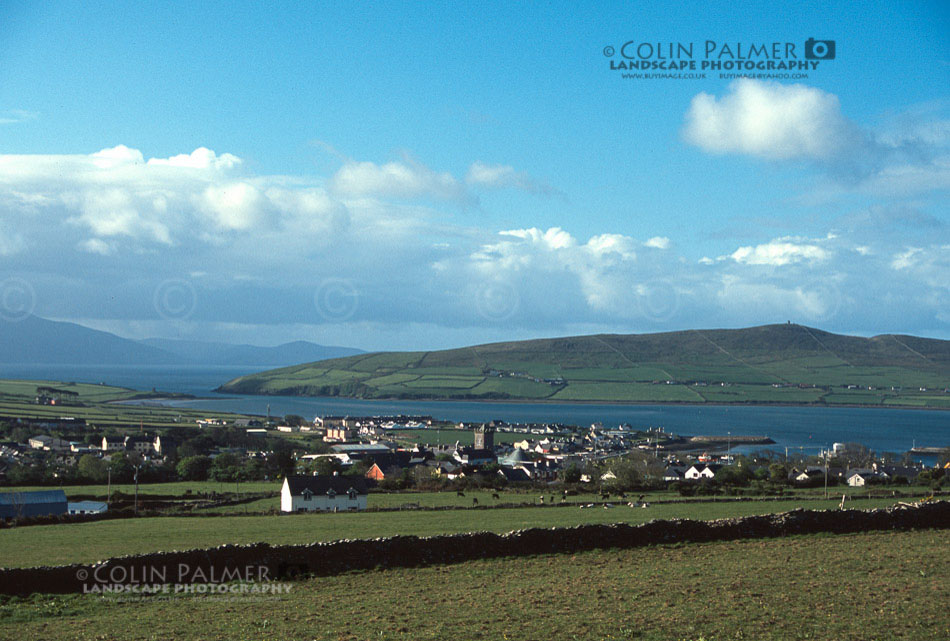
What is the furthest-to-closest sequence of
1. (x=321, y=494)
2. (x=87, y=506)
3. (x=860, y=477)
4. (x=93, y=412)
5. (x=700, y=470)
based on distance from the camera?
1. (x=93, y=412)
2. (x=700, y=470)
3. (x=860, y=477)
4. (x=87, y=506)
5. (x=321, y=494)

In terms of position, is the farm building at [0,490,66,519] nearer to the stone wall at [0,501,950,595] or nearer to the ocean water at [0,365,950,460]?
the stone wall at [0,501,950,595]

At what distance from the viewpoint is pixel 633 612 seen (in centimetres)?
1229

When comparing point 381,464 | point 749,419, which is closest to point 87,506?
point 381,464

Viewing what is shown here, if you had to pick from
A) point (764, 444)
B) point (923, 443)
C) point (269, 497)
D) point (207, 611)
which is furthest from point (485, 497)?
point (923, 443)

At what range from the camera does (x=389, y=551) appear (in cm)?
1730

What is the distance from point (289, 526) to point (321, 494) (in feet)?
41.7

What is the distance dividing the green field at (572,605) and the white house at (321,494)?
21.9m

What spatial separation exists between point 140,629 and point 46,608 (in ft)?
9.74

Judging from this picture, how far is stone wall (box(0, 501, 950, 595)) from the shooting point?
15.4m

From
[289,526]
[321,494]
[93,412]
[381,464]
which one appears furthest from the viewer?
[93,412]

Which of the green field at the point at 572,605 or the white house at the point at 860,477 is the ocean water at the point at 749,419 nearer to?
the white house at the point at 860,477

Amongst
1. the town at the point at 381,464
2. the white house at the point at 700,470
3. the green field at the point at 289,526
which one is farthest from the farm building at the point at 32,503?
the white house at the point at 700,470

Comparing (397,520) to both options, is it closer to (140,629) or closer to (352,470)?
(140,629)

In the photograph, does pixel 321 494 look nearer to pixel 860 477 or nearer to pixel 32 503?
pixel 32 503
